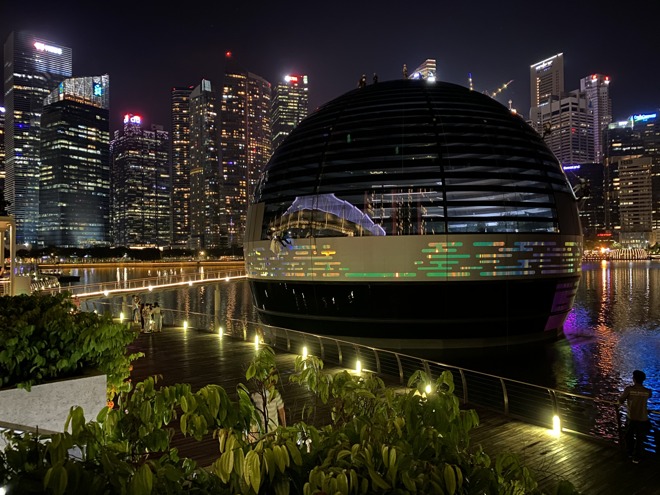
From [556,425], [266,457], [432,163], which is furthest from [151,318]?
[266,457]

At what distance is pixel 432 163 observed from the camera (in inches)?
1040

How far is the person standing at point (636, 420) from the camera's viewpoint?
924cm

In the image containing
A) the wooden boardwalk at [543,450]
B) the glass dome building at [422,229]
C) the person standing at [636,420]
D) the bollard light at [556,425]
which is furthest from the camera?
the glass dome building at [422,229]

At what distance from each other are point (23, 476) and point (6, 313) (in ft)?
22.6

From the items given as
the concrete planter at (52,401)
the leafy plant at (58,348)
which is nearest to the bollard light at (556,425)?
the leafy plant at (58,348)

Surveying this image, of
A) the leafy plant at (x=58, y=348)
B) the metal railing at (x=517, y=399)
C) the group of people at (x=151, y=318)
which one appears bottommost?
the metal railing at (x=517, y=399)

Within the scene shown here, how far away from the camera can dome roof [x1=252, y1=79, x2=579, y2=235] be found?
25875mm

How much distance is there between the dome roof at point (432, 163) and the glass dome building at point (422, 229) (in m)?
0.07

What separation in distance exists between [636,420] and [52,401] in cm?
966

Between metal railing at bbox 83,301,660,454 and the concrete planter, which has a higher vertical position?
the concrete planter

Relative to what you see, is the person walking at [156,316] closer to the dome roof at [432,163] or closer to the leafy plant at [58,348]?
the dome roof at [432,163]

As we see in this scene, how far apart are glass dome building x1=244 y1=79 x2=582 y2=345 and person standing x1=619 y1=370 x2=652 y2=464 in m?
15.5

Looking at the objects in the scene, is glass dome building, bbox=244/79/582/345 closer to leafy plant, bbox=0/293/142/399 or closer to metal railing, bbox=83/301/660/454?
metal railing, bbox=83/301/660/454

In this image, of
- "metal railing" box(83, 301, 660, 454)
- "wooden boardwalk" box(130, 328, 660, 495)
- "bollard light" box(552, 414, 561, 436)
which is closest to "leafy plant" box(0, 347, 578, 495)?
"wooden boardwalk" box(130, 328, 660, 495)
